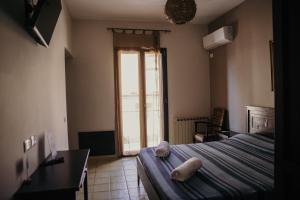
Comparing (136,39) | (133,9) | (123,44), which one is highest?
(133,9)

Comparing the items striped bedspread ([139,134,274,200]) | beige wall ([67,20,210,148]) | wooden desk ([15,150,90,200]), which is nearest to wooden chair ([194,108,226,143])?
beige wall ([67,20,210,148])

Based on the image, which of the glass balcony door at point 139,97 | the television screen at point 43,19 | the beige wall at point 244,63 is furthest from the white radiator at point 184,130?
the television screen at point 43,19

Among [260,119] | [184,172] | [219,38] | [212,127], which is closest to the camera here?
[184,172]

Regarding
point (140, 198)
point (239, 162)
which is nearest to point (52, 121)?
point (140, 198)

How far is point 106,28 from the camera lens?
191 inches

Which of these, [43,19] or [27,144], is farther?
[43,19]

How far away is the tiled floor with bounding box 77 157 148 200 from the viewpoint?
3229 millimetres

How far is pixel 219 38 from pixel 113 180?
299cm

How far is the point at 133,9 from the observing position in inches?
169

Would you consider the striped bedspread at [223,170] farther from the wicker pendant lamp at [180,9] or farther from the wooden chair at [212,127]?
the wicker pendant lamp at [180,9]

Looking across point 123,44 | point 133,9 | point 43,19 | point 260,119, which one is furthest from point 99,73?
point 260,119

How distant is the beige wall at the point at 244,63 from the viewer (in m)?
3.58

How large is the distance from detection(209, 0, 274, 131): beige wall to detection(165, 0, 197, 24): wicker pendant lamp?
1.42 m

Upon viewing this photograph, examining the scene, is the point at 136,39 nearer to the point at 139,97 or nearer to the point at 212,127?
the point at 139,97
